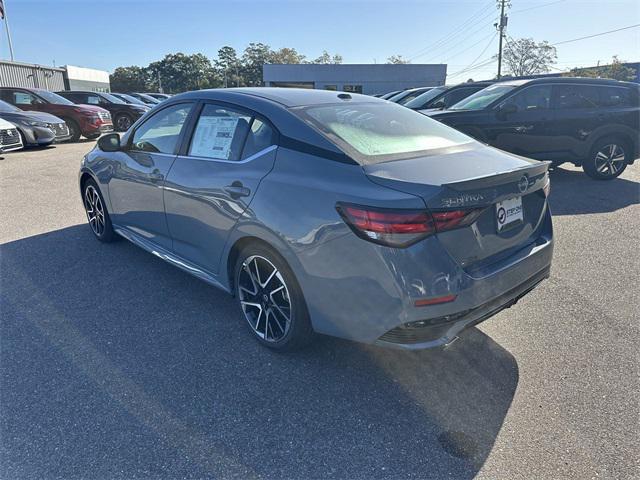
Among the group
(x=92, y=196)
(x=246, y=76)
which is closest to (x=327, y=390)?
(x=92, y=196)

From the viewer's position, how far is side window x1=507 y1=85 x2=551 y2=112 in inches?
303

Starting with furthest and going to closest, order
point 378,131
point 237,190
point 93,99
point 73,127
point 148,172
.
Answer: point 93,99
point 73,127
point 148,172
point 378,131
point 237,190

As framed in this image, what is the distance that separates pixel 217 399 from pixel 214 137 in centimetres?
183

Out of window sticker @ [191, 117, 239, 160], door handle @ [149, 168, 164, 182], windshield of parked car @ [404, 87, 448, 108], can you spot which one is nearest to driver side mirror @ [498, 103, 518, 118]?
windshield of parked car @ [404, 87, 448, 108]

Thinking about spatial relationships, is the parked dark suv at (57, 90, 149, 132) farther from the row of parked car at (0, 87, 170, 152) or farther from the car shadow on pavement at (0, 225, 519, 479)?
the car shadow on pavement at (0, 225, 519, 479)

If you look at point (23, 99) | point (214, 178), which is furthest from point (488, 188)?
point (23, 99)

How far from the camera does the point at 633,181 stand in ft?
26.4

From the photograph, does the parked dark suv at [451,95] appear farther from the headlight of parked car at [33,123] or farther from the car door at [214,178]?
the headlight of parked car at [33,123]

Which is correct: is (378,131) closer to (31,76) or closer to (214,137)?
(214,137)

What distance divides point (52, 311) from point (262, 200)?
6.74ft

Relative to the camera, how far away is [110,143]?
437 cm

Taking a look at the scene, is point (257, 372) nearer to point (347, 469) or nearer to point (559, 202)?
point (347, 469)

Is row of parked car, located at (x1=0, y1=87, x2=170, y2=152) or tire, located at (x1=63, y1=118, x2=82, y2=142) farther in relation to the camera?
tire, located at (x1=63, y1=118, x2=82, y2=142)

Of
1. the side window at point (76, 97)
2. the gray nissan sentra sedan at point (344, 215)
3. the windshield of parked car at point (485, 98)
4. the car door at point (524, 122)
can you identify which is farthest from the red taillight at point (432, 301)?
the side window at point (76, 97)
